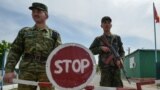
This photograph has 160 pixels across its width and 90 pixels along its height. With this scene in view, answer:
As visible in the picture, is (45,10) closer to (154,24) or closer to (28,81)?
(28,81)

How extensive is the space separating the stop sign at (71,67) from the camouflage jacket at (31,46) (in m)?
1.18

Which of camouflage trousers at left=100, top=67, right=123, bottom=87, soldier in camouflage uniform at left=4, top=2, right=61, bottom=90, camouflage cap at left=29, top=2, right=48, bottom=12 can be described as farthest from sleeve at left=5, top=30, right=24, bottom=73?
camouflage trousers at left=100, top=67, right=123, bottom=87

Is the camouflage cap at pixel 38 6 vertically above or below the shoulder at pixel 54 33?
above

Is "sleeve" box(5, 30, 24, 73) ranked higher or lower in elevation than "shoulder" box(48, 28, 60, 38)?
lower

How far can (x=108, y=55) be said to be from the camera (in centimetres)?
728

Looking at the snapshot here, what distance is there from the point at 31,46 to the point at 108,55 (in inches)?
69.7

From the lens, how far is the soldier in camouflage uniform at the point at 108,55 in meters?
7.19

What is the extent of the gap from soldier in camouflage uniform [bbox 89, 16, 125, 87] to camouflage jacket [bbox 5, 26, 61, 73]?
4.36 feet

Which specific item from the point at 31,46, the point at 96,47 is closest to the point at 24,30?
the point at 31,46

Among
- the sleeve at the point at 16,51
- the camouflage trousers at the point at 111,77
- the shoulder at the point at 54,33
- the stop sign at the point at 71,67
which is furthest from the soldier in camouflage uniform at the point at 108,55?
the stop sign at the point at 71,67

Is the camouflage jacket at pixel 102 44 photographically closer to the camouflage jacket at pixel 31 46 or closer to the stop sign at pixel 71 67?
the camouflage jacket at pixel 31 46

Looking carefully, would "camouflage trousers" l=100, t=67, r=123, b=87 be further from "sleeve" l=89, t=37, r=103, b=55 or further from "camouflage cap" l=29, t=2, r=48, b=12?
"camouflage cap" l=29, t=2, r=48, b=12

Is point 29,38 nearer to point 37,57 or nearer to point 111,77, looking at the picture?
point 37,57

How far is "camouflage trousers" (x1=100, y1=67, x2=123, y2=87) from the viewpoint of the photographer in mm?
7176
